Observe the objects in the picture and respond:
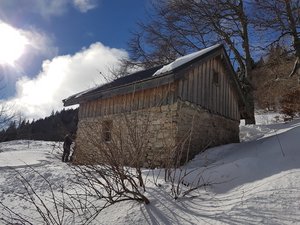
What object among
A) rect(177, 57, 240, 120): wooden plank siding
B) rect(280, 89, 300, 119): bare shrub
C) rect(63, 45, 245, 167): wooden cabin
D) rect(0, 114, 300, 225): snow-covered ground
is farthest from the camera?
rect(280, 89, 300, 119): bare shrub

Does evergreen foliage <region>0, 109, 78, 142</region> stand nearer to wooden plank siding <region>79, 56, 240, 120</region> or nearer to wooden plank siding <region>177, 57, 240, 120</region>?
wooden plank siding <region>79, 56, 240, 120</region>

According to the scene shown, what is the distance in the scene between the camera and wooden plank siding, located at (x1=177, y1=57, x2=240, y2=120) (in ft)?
31.4

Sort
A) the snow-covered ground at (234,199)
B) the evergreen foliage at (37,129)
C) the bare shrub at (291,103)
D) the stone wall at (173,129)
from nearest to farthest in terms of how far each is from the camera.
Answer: the snow-covered ground at (234,199) < the stone wall at (173,129) < the bare shrub at (291,103) < the evergreen foliage at (37,129)

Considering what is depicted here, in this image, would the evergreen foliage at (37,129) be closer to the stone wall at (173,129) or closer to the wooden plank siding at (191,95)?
the wooden plank siding at (191,95)

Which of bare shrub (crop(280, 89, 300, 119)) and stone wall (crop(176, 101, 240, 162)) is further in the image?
bare shrub (crop(280, 89, 300, 119))

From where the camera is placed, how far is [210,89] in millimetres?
11016

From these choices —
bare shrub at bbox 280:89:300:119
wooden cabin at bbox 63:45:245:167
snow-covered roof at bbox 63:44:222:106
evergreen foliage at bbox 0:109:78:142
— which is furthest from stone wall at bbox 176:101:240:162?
evergreen foliage at bbox 0:109:78:142

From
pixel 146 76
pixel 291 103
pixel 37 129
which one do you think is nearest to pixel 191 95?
pixel 146 76

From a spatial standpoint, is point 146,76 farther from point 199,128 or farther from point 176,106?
point 199,128

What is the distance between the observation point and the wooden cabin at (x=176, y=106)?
870 centimetres

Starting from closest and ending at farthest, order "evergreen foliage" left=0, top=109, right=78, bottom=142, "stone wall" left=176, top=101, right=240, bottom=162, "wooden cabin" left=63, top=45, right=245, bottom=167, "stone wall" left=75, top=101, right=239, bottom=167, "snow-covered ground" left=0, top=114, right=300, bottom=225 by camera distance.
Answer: "snow-covered ground" left=0, top=114, right=300, bottom=225, "stone wall" left=75, top=101, right=239, bottom=167, "wooden cabin" left=63, top=45, right=245, bottom=167, "stone wall" left=176, top=101, right=240, bottom=162, "evergreen foliage" left=0, top=109, right=78, bottom=142

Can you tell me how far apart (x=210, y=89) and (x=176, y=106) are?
9.11 ft

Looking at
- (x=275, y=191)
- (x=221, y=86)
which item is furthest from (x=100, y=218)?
(x=221, y=86)

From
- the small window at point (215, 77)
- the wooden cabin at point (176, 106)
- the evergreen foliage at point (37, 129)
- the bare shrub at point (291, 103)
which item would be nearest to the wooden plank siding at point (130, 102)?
the wooden cabin at point (176, 106)
